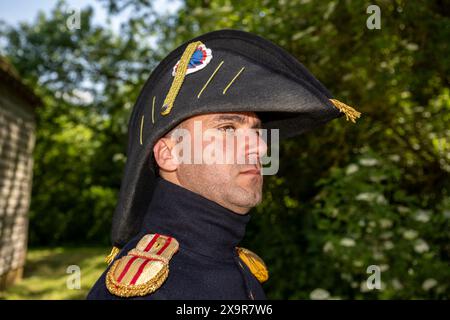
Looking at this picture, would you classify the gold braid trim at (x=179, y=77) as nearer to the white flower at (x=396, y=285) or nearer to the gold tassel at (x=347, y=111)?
the gold tassel at (x=347, y=111)

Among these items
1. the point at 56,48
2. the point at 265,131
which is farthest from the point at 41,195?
the point at 265,131

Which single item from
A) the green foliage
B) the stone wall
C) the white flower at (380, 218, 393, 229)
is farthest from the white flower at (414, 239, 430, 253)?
the stone wall

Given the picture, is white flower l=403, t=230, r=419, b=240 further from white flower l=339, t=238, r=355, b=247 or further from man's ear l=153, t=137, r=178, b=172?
man's ear l=153, t=137, r=178, b=172

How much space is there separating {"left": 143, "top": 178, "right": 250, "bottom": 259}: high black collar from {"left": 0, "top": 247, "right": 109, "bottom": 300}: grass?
765 centimetres

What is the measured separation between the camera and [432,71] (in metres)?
5.09

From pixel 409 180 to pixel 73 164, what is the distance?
16547 millimetres

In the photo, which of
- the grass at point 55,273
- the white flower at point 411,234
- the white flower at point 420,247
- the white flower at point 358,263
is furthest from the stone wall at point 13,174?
the white flower at point 420,247

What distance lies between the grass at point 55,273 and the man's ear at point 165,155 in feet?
25.2

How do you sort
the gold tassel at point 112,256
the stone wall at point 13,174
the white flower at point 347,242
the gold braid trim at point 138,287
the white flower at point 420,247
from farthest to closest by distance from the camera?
the stone wall at point 13,174 < the white flower at point 347,242 < the white flower at point 420,247 < the gold tassel at point 112,256 < the gold braid trim at point 138,287

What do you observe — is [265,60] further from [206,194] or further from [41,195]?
[41,195]

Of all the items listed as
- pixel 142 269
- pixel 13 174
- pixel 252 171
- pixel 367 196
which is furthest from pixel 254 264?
pixel 13 174

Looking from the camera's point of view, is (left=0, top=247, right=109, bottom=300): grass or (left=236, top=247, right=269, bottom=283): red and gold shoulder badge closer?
(left=236, top=247, right=269, bottom=283): red and gold shoulder badge

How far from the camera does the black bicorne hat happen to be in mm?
1644

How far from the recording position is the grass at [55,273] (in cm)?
919
